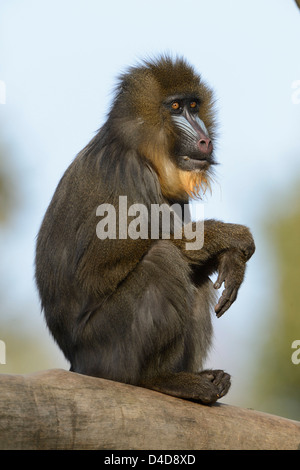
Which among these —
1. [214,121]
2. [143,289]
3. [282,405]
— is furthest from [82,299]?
[282,405]

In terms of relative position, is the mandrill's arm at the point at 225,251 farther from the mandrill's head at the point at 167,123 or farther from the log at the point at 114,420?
the log at the point at 114,420

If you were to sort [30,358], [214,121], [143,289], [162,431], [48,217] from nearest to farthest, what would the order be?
[162,431] < [143,289] < [48,217] < [214,121] < [30,358]

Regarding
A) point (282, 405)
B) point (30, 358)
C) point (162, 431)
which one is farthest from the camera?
point (30, 358)

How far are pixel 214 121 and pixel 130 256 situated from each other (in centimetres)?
180

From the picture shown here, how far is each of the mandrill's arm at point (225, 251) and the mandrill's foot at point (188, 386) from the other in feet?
2.09

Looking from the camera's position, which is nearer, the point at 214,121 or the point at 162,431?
the point at 162,431

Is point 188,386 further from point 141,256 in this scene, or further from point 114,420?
point 141,256

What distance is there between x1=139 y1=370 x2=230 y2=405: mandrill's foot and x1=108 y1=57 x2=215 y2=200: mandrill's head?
4.99ft

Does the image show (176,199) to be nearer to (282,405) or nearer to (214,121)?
(214,121)

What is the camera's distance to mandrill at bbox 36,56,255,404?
575cm

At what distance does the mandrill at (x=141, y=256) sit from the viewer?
5750 mm

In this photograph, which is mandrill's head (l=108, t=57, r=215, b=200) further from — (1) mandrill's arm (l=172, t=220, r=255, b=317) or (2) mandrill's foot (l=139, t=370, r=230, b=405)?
(2) mandrill's foot (l=139, t=370, r=230, b=405)

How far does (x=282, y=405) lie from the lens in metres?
15.9

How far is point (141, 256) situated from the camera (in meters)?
5.91
